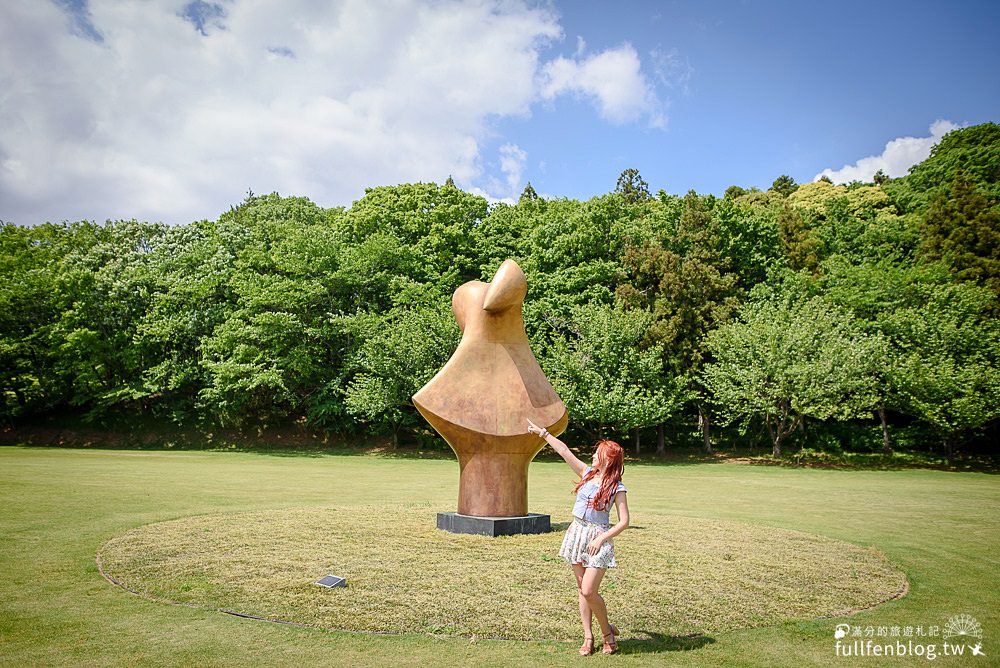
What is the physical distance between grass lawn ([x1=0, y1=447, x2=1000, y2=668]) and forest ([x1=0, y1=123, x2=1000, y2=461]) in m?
6.72

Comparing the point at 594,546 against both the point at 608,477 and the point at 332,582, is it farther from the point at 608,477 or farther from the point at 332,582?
the point at 332,582

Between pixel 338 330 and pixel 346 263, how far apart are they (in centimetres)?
382

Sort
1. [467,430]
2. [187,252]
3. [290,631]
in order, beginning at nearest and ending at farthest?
[290,631]
[467,430]
[187,252]

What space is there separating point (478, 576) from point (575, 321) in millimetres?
27704

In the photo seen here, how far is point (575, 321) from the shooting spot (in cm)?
3638

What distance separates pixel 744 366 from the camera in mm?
34188

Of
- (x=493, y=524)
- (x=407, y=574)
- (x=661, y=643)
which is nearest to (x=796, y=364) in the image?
(x=493, y=524)

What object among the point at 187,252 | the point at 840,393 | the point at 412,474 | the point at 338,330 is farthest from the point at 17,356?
the point at 840,393

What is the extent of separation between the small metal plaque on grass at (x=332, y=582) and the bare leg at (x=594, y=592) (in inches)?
128

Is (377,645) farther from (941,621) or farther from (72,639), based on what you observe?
(941,621)

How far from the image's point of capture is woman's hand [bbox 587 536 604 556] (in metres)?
6.43

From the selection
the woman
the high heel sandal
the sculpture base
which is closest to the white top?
the woman

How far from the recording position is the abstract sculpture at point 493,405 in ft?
41.2

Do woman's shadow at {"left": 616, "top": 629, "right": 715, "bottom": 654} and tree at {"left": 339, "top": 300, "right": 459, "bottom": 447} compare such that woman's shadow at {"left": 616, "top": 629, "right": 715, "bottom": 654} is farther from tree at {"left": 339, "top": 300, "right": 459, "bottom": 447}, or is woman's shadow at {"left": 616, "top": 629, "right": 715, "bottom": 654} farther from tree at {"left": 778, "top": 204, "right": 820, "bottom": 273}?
tree at {"left": 778, "top": 204, "right": 820, "bottom": 273}
